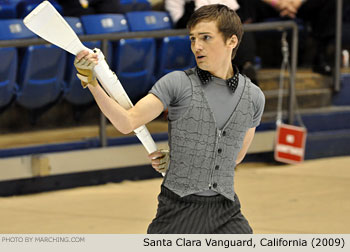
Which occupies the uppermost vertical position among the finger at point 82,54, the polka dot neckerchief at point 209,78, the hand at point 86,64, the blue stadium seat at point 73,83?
the finger at point 82,54

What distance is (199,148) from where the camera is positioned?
8.86 feet

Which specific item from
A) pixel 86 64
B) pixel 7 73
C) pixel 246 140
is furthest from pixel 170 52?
pixel 86 64

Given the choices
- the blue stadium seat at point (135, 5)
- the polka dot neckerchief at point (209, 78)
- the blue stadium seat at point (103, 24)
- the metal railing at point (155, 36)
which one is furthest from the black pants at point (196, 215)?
the blue stadium seat at point (135, 5)

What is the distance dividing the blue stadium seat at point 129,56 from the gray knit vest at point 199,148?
3.34 meters

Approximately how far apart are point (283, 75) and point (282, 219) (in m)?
2.01

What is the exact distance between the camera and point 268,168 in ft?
22.0

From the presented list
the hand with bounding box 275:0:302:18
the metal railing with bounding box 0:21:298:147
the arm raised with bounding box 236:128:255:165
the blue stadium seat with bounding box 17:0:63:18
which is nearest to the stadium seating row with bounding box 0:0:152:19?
the blue stadium seat with bounding box 17:0:63:18

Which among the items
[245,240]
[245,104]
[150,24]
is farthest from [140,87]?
[245,240]

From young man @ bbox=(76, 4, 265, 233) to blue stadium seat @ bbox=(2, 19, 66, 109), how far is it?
3.14 metres

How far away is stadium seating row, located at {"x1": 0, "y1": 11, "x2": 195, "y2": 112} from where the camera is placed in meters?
5.66

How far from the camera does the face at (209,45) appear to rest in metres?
2.65

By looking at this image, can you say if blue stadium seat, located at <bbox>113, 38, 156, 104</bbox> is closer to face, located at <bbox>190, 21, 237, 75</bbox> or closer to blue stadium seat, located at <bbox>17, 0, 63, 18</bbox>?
blue stadium seat, located at <bbox>17, 0, 63, 18</bbox>

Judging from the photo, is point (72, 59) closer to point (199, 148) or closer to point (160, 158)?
point (160, 158)

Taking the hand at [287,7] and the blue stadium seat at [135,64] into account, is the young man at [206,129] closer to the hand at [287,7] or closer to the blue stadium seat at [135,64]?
the blue stadium seat at [135,64]
